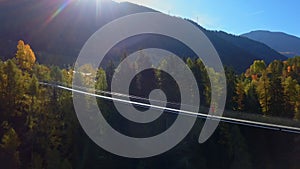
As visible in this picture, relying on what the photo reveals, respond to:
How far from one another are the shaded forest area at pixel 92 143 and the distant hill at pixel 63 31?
69881mm

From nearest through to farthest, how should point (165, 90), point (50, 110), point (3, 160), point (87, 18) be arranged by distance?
1. point (3, 160)
2. point (50, 110)
3. point (165, 90)
4. point (87, 18)

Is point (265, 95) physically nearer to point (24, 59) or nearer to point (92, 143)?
point (92, 143)

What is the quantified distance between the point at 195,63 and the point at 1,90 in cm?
2546

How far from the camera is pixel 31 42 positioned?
422 ft

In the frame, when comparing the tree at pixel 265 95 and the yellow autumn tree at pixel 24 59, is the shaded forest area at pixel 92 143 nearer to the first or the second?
the tree at pixel 265 95

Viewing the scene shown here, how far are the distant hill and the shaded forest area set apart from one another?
69.9 metres

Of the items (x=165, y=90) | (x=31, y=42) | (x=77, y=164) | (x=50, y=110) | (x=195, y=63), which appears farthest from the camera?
(x=31, y=42)

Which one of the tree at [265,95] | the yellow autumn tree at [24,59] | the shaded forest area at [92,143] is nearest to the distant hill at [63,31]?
the yellow autumn tree at [24,59]

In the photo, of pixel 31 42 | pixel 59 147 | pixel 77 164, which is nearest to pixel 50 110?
pixel 59 147

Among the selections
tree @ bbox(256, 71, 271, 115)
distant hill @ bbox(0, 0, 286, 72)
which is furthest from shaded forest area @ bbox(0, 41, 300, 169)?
distant hill @ bbox(0, 0, 286, 72)

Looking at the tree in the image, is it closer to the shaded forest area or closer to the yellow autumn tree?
the shaded forest area

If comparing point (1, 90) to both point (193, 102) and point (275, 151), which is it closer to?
point (193, 102)

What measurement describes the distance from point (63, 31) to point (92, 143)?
11283 centimetres

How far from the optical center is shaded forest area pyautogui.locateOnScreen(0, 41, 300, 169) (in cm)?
3028
